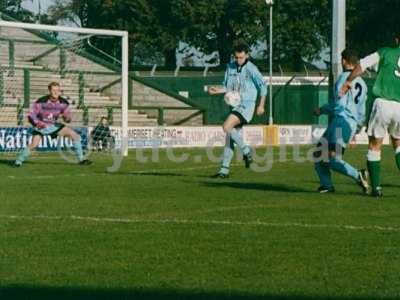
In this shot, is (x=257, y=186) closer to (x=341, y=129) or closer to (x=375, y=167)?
(x=341, y=129)

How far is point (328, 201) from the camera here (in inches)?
531

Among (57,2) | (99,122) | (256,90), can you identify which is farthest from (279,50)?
(256,90)

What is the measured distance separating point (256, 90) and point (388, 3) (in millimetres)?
65878

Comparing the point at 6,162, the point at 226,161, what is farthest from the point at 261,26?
the point at 226,161

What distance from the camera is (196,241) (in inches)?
376

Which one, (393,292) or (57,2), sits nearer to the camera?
(393,292)

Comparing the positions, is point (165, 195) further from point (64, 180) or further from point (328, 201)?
point (64, 180)

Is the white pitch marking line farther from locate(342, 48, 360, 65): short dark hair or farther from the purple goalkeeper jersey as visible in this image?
the purple goalkeeper jersey

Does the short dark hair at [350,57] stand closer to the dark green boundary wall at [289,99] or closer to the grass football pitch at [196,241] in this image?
the grass football pitch at [196,241]

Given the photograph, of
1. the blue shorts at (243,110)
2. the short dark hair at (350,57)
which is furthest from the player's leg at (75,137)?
the short dark hair at (350,57)

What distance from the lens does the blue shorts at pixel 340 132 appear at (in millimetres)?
14773

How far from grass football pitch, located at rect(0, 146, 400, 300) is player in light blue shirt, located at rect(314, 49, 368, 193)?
31 cm

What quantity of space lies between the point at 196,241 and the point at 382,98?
5143 mm

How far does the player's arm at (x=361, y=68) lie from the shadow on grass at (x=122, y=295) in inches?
275
